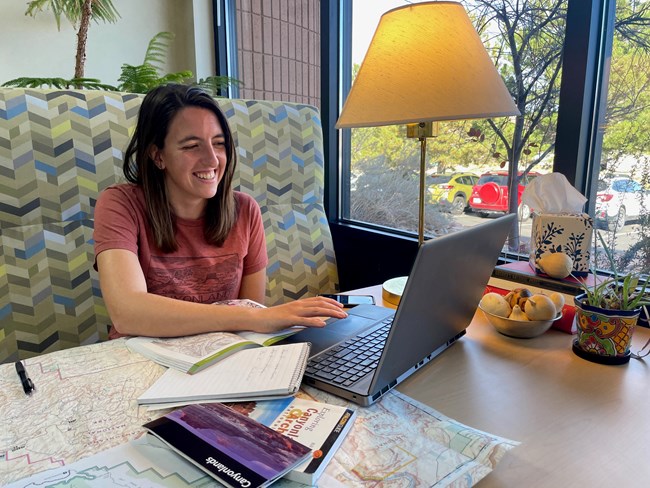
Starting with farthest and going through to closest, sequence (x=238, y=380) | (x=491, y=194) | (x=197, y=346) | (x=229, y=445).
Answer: (x=491, y=194), (x=197, y=346), (x=238, y=380), (x=229, y=445)

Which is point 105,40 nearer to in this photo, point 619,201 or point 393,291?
point 393,291

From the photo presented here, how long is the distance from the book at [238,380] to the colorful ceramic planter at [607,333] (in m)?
0.52

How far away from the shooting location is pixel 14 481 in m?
0.50

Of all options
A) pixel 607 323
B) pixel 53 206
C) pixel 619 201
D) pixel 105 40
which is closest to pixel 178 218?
pixel 53 206

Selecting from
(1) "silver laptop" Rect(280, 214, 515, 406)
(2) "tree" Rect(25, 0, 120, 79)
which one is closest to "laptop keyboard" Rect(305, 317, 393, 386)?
(1) "silver laptop" Rect(280, 214, 515, 406)

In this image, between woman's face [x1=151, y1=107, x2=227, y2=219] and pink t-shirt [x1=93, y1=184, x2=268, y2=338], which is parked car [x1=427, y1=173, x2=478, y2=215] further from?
woman's face [x1=151, y1=107, x2=227, y2=219]

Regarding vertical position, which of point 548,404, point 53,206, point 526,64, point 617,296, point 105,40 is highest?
point 105,40

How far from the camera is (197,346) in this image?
841 mm

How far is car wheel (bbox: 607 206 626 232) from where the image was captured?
1245mm

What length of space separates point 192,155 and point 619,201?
3.69 feet

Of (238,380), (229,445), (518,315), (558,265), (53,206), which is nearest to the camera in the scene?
(229,445)

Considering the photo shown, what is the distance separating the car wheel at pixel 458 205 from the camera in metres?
1.58

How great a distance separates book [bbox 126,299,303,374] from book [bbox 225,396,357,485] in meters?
0.14

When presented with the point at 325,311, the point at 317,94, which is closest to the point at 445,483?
the point at 325,311
